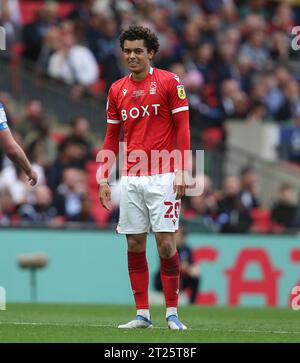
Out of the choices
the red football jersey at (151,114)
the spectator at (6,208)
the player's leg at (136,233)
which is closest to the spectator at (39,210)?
the spectator at (6,208)

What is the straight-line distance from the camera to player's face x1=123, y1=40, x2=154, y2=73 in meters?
10.6

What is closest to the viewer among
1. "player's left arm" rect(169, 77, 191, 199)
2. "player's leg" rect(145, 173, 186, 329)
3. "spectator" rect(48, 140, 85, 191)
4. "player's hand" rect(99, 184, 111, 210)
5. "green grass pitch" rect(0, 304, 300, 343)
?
"green grass pitch" rect(0, 304, 300, 343)

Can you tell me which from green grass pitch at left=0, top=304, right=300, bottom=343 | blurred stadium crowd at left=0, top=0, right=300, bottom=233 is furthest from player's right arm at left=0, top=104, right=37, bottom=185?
blurred stadium crowd at left=0, top=0, right=300, bottom=233

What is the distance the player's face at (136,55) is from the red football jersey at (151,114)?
0.13 meters

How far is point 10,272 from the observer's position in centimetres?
1828

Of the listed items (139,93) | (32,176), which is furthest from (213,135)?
(32,176)

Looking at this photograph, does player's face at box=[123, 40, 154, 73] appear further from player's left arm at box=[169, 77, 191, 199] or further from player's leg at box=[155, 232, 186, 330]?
player's leg at box=[155, 232, 186, 330]

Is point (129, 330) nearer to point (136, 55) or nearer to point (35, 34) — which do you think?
point (136, 55)

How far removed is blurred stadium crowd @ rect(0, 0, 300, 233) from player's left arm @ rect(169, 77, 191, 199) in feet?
26.7

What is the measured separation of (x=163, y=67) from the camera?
23.2 metres

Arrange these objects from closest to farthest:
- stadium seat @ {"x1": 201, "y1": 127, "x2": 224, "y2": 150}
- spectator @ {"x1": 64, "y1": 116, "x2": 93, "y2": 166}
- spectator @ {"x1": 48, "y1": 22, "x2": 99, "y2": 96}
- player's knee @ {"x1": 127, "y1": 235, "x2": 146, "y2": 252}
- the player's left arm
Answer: the player's left arm, player's knee @ {"x1": 127, "y1": 235, "x2": 146, "y2": 252}, spectator @ {"x1": 64, "y1": 116, "x2": 93, "y2": 166}, spectator @ {"x1": 48, "y1": 22, "x2": 99, "y2": 96}, stadium seat @ {"x1": 201, "y1": 127, "x2": 224, "y2": 150}

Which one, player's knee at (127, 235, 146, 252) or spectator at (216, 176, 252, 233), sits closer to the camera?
player's knee at (127, 235, 146, 252)

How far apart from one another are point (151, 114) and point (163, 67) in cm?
1263
